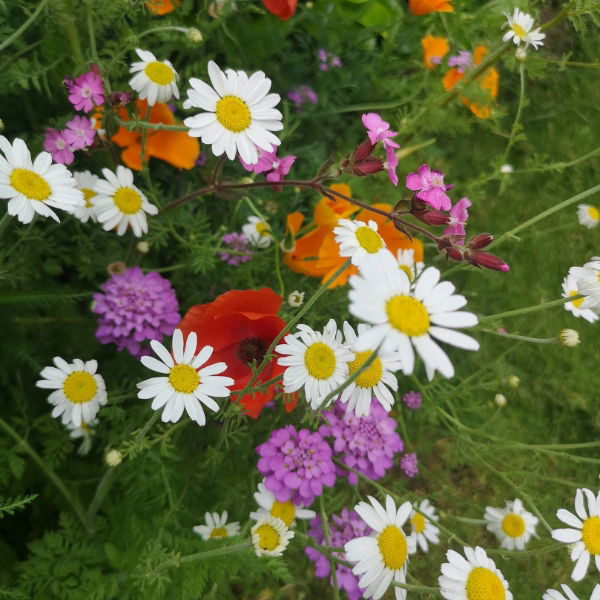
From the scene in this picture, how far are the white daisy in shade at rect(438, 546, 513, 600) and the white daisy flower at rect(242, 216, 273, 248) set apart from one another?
2.43ft

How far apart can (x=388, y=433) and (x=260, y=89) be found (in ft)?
2.31

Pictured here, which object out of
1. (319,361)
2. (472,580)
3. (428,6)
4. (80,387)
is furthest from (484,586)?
(428,6)

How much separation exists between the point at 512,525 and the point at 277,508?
583 mm

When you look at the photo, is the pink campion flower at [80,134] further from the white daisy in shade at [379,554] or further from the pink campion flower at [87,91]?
the white daisy in shade at [379,554]

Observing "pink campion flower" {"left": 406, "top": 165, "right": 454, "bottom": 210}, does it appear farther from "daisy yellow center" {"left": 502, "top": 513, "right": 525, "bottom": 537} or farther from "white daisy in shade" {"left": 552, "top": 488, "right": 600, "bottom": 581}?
"daisy yellow center" {"left": 502, "top": 513, "right": 525, "bottom": 537}

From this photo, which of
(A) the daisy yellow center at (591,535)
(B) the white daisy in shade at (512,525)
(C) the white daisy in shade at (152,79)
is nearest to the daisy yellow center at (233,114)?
(C) the white daisy in shade at (152,79)

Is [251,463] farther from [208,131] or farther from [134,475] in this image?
[208,131]

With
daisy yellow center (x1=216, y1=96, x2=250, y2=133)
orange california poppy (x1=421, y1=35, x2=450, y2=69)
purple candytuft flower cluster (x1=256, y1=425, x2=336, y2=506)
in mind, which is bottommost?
purple candytuft flower cluster (x1=256, y1=425, x2=336, y2=506)

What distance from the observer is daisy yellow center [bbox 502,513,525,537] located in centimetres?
129

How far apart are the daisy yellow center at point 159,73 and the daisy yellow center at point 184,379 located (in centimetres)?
49

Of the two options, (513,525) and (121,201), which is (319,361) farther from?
(513,525)

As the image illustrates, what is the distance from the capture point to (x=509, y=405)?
5.85 ft

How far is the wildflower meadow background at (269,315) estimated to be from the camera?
866 mm

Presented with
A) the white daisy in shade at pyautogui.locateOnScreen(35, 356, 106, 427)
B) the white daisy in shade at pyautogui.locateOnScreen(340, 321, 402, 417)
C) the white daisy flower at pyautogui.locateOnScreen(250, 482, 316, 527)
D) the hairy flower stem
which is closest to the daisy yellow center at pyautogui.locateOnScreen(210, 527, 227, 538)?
the white daisy flower at pyautogui.locateOnScreen(250, 482, 316, 527)
